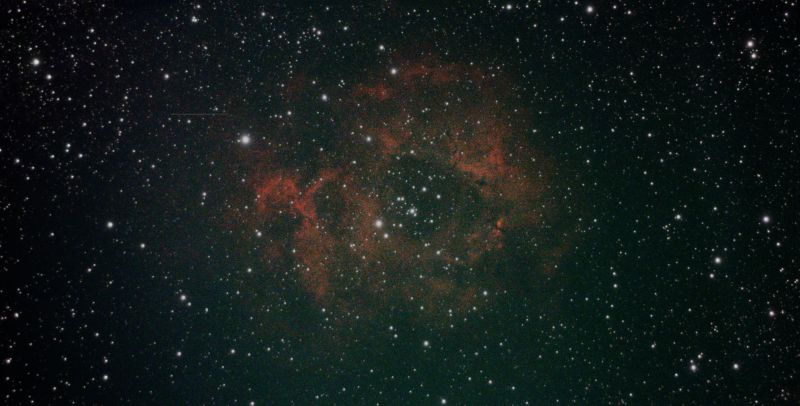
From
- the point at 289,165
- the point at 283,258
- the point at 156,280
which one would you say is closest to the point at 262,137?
the point at 289,165

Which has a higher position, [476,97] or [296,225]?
[476,97]

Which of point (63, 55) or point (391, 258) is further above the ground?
point (63, 55)

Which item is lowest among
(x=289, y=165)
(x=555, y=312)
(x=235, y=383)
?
(x=235, y=383)

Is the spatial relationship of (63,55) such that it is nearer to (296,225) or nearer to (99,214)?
(99,214)

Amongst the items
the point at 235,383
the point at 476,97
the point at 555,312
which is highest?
the point at 476,97

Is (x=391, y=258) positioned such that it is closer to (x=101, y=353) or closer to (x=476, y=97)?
(x=476, y=97)

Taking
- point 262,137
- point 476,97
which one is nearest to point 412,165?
point 476,97
